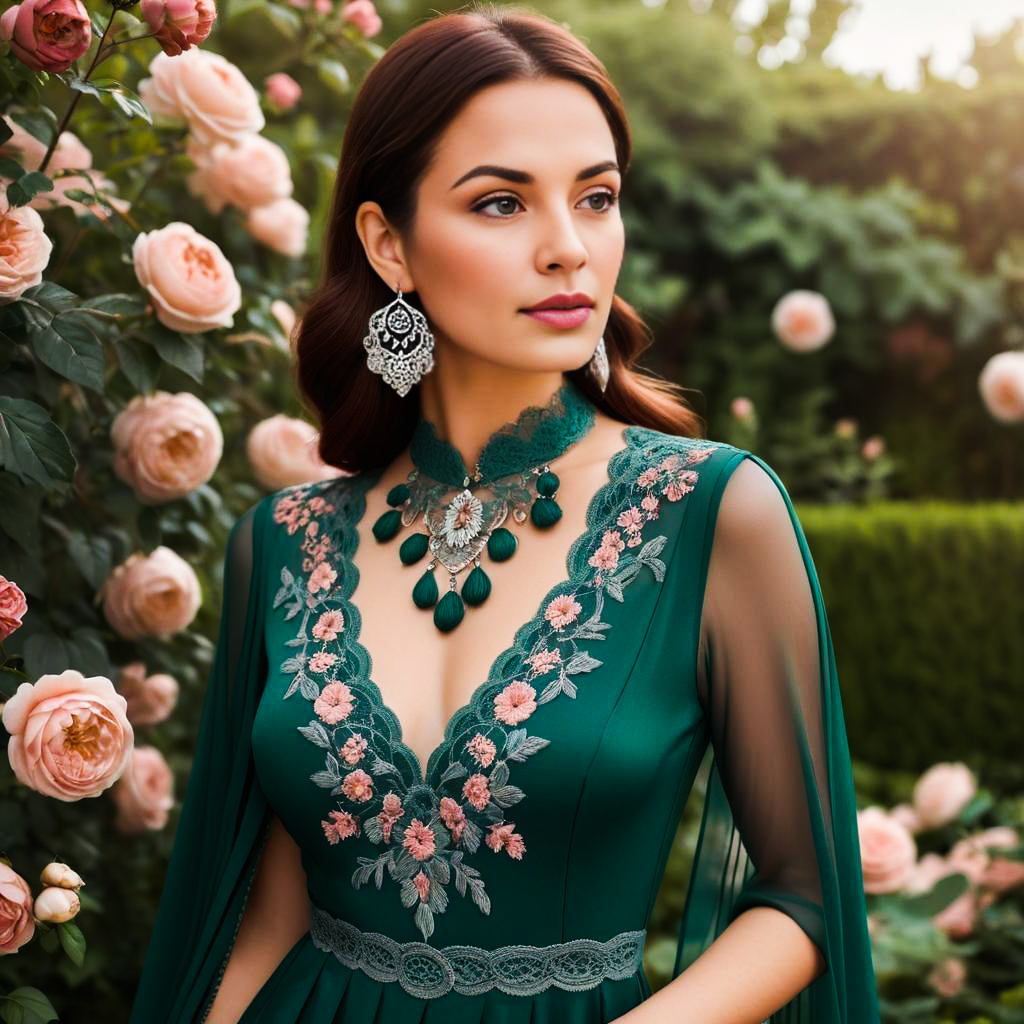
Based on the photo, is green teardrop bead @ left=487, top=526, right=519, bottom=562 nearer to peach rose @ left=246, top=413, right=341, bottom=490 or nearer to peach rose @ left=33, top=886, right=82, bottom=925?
peach rose @ left=33, top=886, right=82, bottom=925

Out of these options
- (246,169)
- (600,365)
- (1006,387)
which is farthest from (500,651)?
(1006,387)

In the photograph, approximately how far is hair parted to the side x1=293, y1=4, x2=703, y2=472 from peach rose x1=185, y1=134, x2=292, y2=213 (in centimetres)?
48

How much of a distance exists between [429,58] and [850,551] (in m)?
4.33

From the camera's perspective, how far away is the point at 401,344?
210cm

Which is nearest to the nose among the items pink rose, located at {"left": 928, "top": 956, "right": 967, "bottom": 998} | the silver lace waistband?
the silver lace waistband

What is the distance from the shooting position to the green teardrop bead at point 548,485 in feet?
6.45

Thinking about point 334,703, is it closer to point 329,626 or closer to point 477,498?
point 329,626

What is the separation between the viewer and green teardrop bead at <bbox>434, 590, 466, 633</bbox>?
1907 mm

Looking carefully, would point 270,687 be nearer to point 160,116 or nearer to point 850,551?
point 160,116

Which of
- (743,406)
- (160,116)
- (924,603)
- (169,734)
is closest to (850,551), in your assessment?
(924,603)

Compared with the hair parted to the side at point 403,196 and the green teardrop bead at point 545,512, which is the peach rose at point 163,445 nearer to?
the hair parted to the side at point 403,196

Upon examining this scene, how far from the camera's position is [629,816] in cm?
174

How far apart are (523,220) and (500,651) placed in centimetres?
59

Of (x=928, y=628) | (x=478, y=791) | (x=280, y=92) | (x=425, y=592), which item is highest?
(x=280, y=92)
